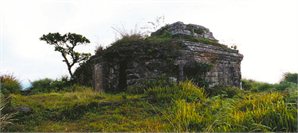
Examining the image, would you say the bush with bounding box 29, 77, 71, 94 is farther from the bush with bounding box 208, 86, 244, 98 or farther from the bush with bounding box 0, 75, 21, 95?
the bush with bounding box 208, 86, 244, 98

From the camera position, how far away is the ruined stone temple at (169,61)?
1293 cm

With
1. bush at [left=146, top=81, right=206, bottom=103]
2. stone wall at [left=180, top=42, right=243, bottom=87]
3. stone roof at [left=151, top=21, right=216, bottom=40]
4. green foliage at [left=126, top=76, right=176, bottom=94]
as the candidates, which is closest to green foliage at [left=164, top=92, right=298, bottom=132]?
bush at [left=146, top=81, right=206, bottom=103]

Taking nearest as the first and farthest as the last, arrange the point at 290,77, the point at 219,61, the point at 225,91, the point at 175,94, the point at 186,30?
the point at 175,94 → the point at 225,91 → the point at 219,61 → the point at 186,30 → the point at 290,77

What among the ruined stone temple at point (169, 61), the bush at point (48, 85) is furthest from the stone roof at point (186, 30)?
the bush at point (48, 85)

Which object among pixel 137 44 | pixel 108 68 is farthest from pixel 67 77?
pixel 137 44

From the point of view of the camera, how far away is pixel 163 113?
8.57 m

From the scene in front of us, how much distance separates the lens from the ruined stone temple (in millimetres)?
12930

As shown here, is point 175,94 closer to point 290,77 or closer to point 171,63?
point 171,63

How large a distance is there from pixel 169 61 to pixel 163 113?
452 cm

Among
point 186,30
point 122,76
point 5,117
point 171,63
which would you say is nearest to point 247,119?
point 5,117

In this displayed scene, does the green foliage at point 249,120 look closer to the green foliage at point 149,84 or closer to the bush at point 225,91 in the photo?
the bush at point 225,91

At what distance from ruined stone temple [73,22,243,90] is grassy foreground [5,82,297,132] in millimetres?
1728

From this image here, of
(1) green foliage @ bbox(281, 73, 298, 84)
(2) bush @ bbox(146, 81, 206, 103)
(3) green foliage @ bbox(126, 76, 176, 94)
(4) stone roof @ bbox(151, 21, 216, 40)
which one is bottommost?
(2) bush @ bbox(146, 81, 206, 103)

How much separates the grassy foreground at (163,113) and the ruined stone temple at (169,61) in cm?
173
